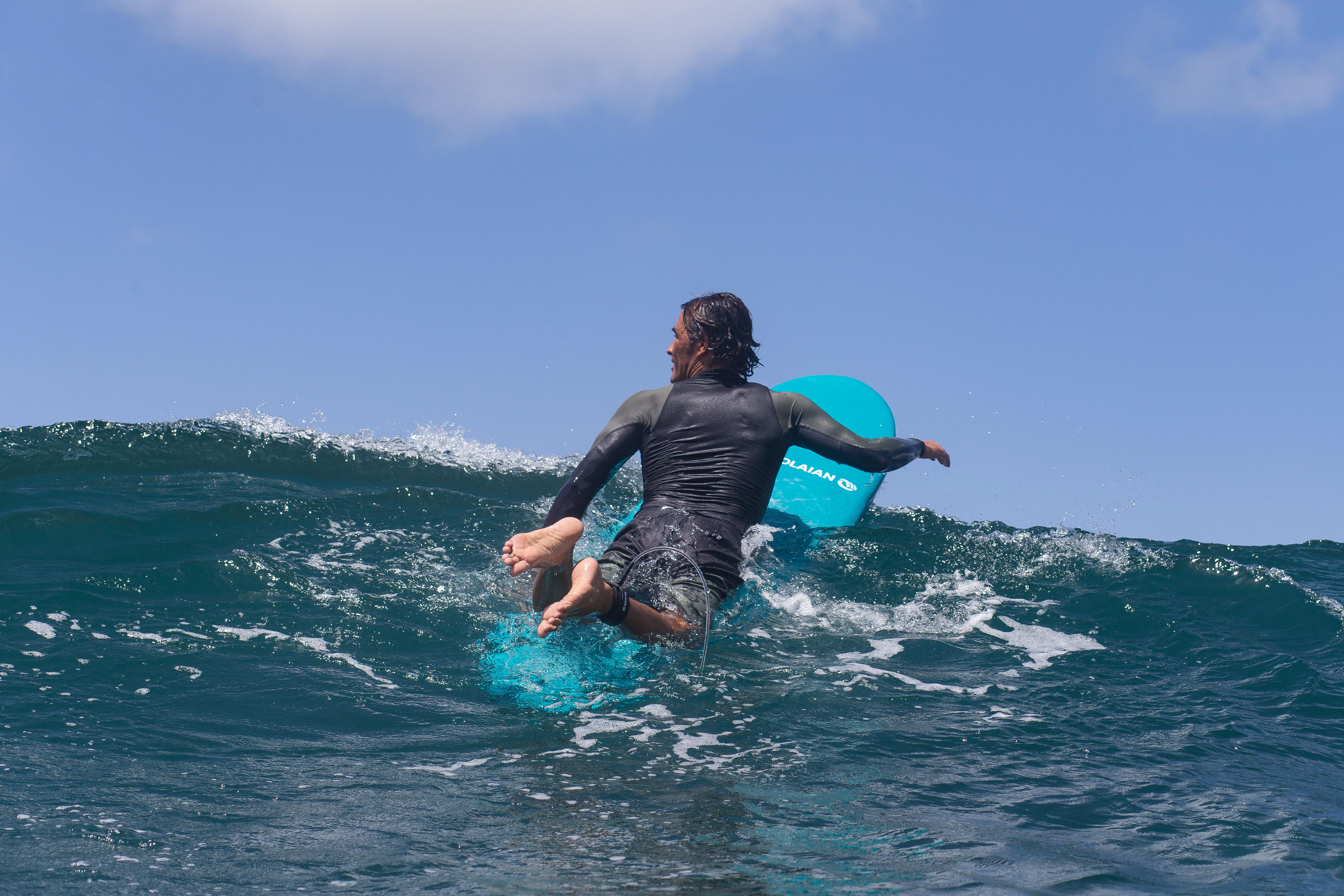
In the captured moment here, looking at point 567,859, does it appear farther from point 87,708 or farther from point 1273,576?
point 1273,576

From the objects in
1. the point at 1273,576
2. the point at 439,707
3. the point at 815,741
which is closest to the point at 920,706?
the point at 815,741

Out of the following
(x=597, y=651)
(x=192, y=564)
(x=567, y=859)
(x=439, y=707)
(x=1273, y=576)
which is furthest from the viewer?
(x=1273, y=576)

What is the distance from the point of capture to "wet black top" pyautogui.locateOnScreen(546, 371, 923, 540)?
5777mm

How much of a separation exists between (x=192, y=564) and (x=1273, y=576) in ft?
26.2

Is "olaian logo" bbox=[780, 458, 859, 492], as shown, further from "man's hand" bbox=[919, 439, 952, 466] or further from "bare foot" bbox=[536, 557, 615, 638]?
"bare foot" bbox=[536, 557, 615, 638]

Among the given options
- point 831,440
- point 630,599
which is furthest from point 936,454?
point 630,599

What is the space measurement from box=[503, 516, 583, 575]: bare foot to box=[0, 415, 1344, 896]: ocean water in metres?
0.76

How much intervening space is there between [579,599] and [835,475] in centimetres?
488

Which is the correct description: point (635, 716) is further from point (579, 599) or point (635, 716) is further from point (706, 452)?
point (706, 452)

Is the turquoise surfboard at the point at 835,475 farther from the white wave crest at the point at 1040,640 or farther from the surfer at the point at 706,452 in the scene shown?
the white wave crest at the point at 1040,640

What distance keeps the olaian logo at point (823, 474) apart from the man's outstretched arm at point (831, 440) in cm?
198

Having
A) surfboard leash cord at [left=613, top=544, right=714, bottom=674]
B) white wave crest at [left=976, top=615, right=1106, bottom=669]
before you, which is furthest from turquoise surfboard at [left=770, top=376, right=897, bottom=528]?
surfboard leash cord at [left=613, top=544, right=714, bottom=674]

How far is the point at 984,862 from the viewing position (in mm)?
3049

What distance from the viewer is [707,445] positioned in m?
5.89
